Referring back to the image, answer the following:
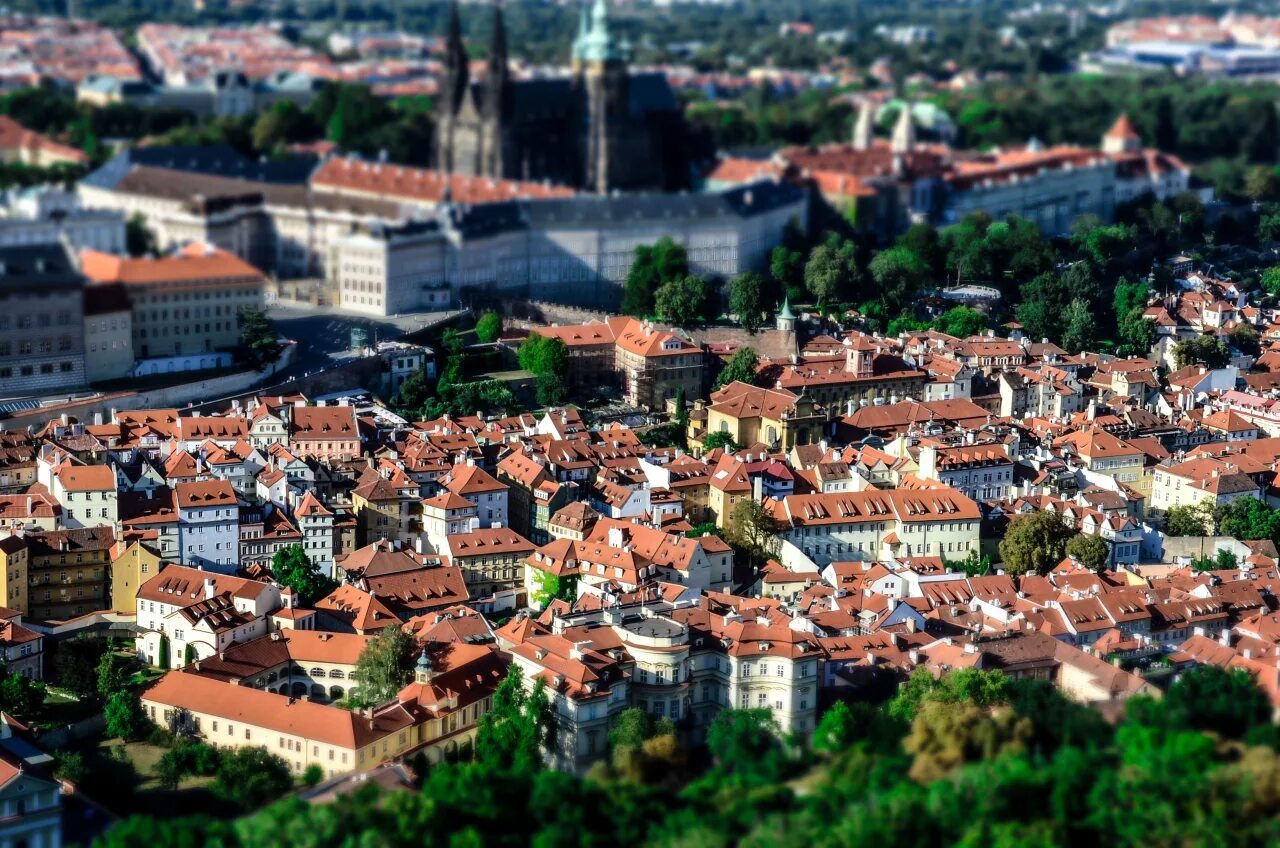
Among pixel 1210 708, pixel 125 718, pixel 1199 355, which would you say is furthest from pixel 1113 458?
pixel 125 718

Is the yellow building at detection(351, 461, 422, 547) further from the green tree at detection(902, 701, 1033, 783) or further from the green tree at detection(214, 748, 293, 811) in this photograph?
the green tree at detection(902, 701, 1033, 783)

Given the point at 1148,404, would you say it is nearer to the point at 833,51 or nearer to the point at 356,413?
the point at 356,413

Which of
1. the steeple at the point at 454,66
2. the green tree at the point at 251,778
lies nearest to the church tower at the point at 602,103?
the steeple at the point at 454,66

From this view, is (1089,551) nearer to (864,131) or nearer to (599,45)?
(599,45)

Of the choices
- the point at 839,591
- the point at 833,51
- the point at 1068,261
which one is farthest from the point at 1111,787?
the point at 833,51

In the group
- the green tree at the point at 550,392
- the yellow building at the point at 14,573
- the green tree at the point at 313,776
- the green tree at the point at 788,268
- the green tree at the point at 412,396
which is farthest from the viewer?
the green tree at the point at 788,268

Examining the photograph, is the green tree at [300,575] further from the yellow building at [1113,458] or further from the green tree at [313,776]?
the yellow building at [1113,458]

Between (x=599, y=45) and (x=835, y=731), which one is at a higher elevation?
(x=599, y=45)
